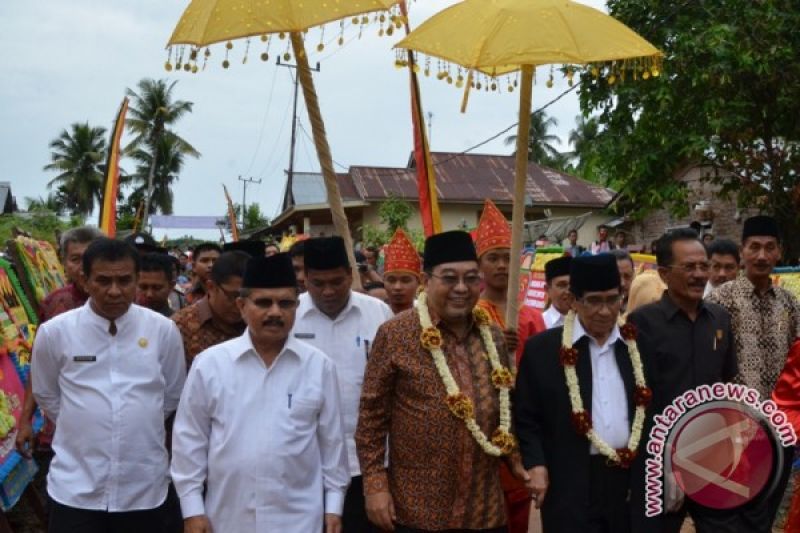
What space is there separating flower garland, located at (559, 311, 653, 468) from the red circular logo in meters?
0.23

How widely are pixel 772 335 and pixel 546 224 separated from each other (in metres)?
21.8

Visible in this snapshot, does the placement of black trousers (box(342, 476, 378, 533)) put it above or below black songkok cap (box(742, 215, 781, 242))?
below

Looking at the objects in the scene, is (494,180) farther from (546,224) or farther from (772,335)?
(772,335)

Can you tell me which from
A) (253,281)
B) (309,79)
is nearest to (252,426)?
(253,281)

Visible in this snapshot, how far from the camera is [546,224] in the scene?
90.0ft

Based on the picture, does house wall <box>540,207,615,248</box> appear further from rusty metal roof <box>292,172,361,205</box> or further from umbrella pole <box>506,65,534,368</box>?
umbrella pole <box>506,65,534,368</box>

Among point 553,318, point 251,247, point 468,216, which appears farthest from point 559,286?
point 468,216

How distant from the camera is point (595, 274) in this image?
4.01 metres

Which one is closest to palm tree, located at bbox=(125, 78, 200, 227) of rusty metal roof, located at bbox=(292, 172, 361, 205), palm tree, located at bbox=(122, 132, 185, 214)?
palm tree, located at bbox=(122, 132, 185, 214)

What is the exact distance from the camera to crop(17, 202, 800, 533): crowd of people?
3.75 metres

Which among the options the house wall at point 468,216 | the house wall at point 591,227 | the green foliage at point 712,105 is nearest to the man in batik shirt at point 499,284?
the green foliage at point 712,105

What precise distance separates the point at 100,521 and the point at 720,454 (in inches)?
121

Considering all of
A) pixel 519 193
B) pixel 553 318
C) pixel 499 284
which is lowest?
pixel 553 318

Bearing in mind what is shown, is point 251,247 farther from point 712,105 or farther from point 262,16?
point 712,105
